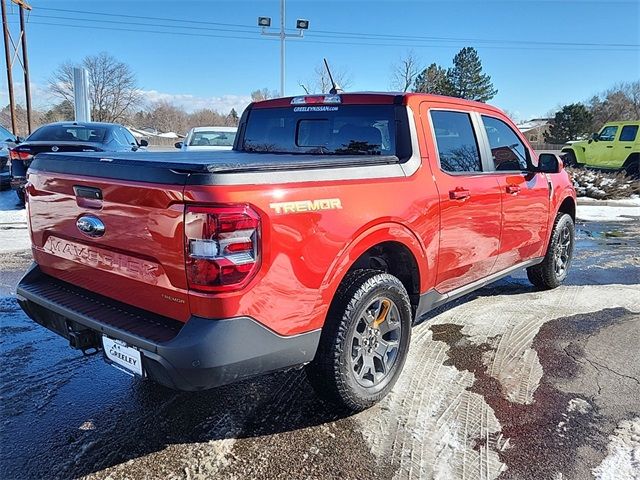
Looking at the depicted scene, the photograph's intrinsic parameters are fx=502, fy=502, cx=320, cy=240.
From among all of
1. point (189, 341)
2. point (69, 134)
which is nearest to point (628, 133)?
point (69, 134)

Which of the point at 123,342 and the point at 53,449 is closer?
the point at 123,342

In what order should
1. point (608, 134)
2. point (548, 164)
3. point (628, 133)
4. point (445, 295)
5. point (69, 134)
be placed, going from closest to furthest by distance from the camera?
point (445, 295), point (548, 164), point (69, 134), point (628, 133), point (608, 134)

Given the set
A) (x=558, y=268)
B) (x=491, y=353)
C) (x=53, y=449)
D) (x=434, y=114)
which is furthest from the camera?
(x=558, y=268)

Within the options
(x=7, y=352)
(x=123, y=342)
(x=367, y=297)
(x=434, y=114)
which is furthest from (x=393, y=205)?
(x=7, y=352)

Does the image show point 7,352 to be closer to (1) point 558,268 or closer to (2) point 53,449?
(2) point 53,449

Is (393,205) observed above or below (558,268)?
above

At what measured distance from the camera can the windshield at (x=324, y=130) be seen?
3.42 metres

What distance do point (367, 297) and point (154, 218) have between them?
3.97 feet

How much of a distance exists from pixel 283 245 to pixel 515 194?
2.64 metres

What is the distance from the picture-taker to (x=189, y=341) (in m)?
2.14

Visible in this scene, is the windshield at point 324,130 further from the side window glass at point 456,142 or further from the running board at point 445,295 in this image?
the running board at point 445,295

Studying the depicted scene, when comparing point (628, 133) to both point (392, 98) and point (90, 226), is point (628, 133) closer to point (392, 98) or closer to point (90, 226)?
point (392, 98)

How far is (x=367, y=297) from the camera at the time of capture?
9.08 ft

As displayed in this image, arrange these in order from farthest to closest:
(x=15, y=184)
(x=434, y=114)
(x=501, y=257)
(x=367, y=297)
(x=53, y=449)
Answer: (x=15, y=184) → (x=501, y=257) → (x=434, y=114) → (x=367, y=297) → (x=53, y=449)
